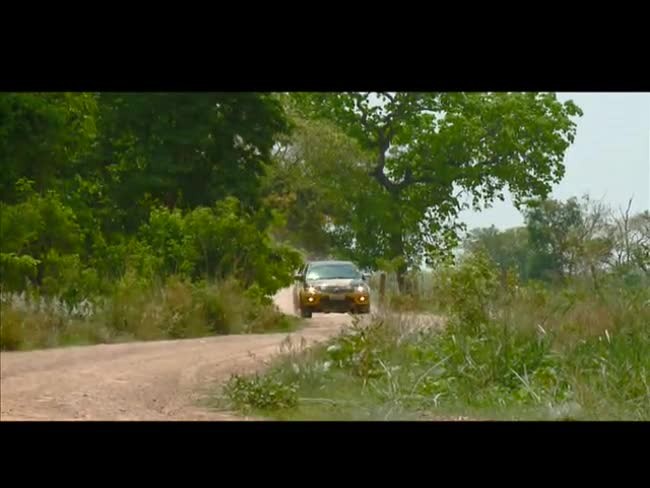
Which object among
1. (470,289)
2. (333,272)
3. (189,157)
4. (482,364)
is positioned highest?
(189,157)

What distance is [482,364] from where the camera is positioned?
6609 millimetres

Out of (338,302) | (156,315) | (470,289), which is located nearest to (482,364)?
(470,289)

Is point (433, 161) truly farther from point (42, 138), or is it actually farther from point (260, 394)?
point (42, 138)

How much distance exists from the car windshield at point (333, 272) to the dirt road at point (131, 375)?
303 mm

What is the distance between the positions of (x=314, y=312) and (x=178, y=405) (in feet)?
3.87

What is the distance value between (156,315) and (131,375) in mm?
515

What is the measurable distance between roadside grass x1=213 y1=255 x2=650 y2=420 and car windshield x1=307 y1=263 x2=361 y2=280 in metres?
0.36

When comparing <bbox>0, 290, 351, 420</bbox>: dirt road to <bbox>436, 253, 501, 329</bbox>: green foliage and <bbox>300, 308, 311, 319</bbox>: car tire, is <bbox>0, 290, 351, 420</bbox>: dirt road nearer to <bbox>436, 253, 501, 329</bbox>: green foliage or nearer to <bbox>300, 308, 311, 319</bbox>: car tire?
<bbox>300, 308, 311, 319</bbox>: car tire

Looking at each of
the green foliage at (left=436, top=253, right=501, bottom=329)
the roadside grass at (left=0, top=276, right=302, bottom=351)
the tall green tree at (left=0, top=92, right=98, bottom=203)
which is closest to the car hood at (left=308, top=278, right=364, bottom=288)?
the roadside grass at (left=0, top=276, right=302, bottom=351)

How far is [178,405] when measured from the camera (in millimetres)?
6332

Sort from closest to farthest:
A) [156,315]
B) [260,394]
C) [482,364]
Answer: [260,394], [482,364], [156,315]
